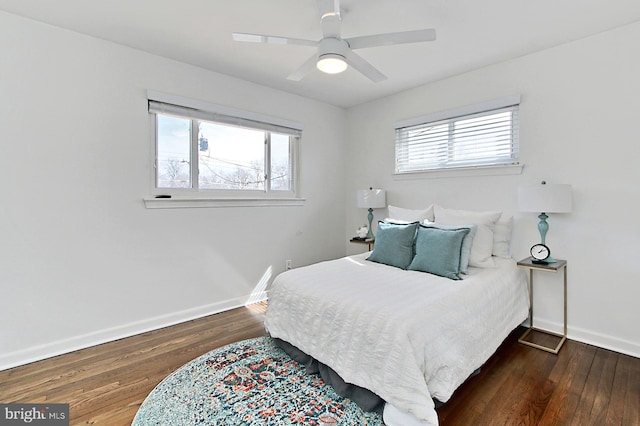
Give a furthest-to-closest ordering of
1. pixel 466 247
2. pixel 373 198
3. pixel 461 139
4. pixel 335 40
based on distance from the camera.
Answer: pixel 373 198 < pixel 461 139 < pixel 466 247 < pixel 335 40

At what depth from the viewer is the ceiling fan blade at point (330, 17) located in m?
1.71

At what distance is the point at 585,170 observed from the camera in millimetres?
2500

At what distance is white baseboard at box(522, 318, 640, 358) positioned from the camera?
232 cm

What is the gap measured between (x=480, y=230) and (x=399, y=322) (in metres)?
1.53

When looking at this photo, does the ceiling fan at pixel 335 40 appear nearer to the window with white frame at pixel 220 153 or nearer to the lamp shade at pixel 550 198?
the window with white frame at pixel 220 153

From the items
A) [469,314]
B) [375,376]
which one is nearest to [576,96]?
[469,314]

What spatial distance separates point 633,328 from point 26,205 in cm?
466

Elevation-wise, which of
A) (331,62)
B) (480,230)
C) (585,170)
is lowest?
(480,230)

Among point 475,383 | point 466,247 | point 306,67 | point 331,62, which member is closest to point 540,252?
point 466,247

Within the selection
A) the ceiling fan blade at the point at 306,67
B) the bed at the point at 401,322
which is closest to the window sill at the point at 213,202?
the bed at the point at 401,322

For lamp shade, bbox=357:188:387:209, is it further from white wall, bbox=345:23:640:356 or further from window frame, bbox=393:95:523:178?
white wall, bbox=345:23:640:356

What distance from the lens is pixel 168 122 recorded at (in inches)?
115

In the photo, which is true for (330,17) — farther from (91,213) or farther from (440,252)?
(91,213)

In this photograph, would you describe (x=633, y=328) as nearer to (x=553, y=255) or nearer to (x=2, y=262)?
(x=553, y=255)
